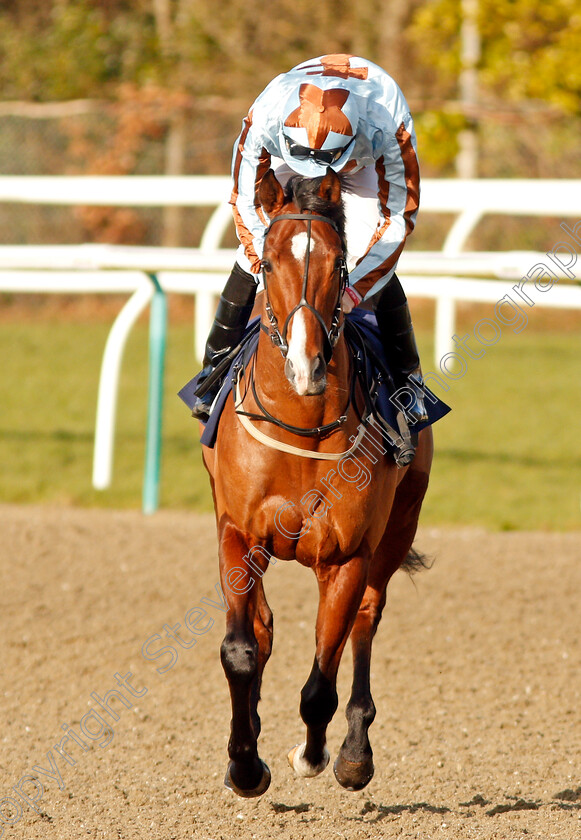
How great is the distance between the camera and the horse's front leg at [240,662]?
3.11m

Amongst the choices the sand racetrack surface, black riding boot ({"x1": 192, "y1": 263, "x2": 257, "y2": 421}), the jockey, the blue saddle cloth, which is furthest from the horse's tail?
the jockey

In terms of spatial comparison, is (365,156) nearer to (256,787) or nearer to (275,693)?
(256,787)

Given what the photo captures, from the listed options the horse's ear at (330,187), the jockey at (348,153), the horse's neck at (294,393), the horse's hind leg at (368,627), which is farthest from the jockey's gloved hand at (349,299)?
the horse's hind leg at (368,627)

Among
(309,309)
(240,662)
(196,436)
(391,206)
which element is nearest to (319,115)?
(391,206)

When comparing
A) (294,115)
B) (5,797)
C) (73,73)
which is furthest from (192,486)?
(73,73)

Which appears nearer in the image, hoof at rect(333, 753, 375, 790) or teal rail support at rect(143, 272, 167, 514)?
hoof at rect(333, 753, 375, 790)

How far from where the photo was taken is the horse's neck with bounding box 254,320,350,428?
2.99 metres

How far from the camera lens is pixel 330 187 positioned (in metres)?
2.85

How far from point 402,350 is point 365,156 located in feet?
2.32

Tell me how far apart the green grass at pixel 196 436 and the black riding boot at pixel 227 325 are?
3540 mm

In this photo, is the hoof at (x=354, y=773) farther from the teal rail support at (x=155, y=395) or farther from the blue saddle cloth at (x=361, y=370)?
the teal rail support at (x=155, y=395)

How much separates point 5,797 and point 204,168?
499 inches

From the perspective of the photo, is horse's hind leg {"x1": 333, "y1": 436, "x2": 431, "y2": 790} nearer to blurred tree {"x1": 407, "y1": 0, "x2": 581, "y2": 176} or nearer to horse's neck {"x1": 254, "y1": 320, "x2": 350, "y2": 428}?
horse's neck {"x1": 254, "y1": 320, "x2": 350, "y2": 428}

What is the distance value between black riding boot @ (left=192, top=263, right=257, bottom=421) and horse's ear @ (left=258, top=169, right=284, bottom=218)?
0.65m
